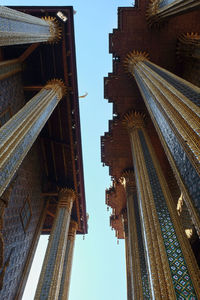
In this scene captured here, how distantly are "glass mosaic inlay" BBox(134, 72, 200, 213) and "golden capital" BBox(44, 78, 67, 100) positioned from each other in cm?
423

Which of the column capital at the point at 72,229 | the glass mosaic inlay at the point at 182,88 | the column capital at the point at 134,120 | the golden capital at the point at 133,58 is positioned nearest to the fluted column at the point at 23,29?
the golden capital at the point at 133,58

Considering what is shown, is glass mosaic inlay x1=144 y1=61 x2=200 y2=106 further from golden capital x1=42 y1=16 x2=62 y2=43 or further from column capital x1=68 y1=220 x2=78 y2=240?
column capital x1=68 y1=220 x2=78 y2=240

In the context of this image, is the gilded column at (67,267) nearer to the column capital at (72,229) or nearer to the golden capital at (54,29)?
the column capital at (72,229)

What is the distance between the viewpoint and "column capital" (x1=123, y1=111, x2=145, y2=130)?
841 centimetres

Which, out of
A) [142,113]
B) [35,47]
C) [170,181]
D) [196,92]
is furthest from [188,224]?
[35,47]

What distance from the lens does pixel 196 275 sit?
10.9 ft

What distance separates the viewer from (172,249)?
3820mm

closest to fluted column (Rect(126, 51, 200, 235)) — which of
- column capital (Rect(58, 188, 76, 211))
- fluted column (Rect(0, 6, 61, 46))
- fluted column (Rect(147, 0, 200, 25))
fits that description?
fluted column (Rect(147, 0, 200, 25))

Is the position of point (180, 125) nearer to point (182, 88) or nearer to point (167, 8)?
A: point (182, 88)

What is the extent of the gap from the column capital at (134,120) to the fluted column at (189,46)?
2.55 metres

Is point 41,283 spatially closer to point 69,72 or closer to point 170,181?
point 170,181

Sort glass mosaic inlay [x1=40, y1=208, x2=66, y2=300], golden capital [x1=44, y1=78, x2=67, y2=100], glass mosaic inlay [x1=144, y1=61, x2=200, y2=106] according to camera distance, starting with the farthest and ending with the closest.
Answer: golden capital [x1=44, y1=78, x2=67, y2=100] < glass mosaic inlay [x1=40, y1=208, x2=66, y2=300] < glass mosaic inlay [x1=144, y1=61, x2=200, y2=106]

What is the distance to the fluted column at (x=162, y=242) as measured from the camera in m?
3.20

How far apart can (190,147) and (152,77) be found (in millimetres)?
3401
